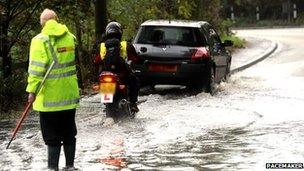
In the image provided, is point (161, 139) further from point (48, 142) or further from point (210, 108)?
point (210, 108)

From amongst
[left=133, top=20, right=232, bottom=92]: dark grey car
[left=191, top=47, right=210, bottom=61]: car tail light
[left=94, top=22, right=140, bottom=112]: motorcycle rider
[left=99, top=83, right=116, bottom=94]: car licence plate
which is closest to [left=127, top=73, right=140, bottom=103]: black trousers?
[left=94, top=22, right=140, bottom=112]: motorcycle rider

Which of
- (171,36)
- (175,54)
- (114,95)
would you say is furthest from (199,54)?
(114,95)

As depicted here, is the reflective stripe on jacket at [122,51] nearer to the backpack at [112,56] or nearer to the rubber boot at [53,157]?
the backpack at [112,56]

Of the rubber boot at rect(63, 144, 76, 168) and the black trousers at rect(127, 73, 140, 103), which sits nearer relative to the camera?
the rubber boot at rect(63, 144, 76, 168)

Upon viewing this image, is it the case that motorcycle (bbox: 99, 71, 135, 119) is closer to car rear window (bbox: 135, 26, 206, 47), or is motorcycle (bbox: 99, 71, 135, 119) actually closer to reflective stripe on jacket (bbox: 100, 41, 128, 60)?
reflective stripe on jacket (bbox: 100, 41, 128, 60)

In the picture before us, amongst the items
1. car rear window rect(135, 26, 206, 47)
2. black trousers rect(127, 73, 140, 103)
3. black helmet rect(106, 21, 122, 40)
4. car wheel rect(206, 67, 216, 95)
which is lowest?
car wheel rect(206, 67, 216, 95)

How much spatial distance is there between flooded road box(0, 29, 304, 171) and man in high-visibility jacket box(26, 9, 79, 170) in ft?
1.53

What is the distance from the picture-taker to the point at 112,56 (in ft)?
35.0

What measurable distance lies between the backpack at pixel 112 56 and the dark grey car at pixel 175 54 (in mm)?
3446

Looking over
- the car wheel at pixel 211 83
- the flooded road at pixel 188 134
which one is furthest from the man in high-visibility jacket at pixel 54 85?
the car wheel at pixel 211 83

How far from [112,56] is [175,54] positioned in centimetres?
365

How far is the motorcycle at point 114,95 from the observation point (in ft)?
34.5

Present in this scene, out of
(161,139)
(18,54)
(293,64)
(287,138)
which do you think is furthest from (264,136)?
(293,64)

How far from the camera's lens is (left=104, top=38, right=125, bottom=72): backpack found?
10664 mm
